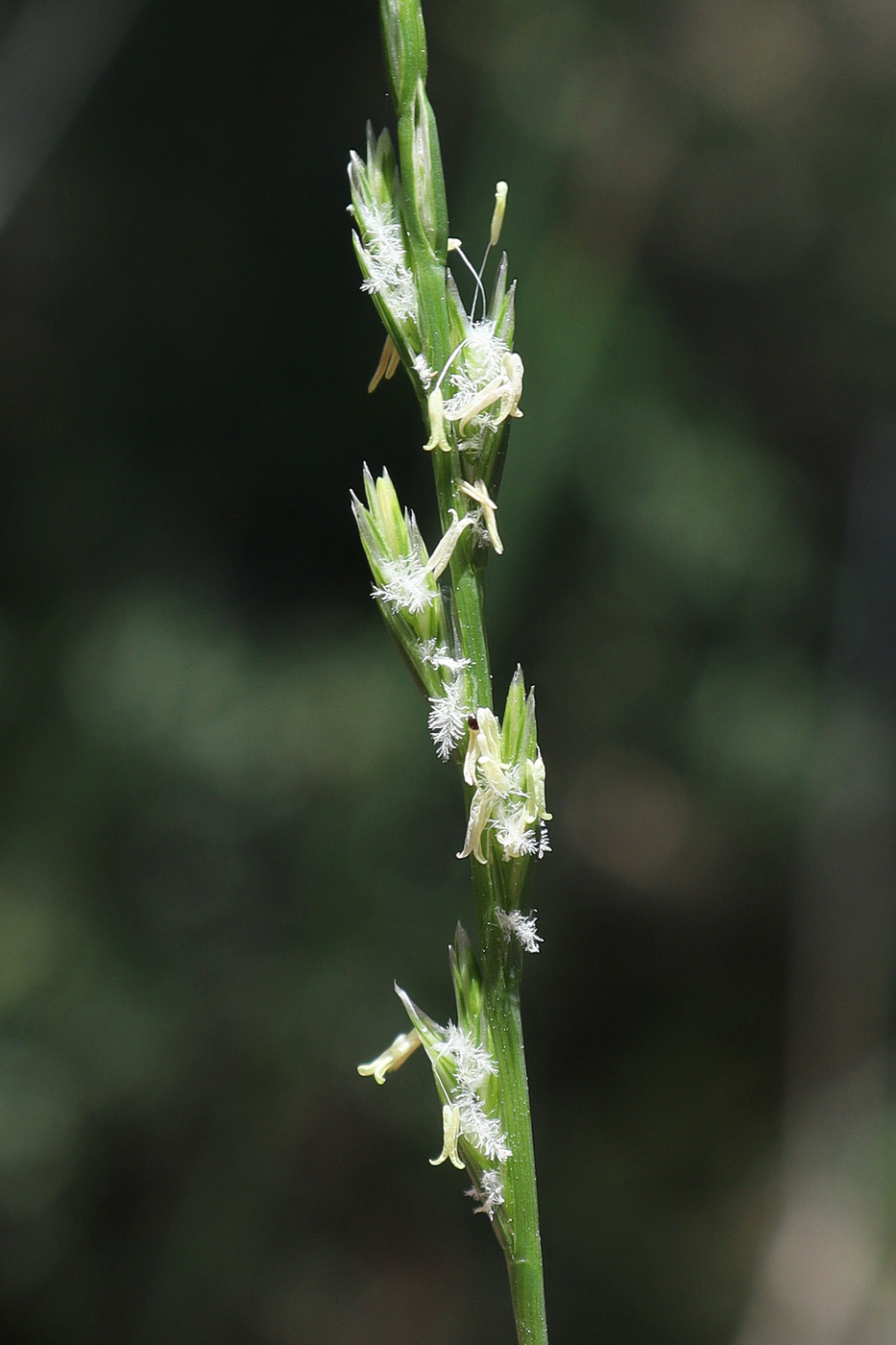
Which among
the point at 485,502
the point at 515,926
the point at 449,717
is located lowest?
the point at 515,926

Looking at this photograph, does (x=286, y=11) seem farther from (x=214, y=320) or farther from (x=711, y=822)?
(x=711, y=822)

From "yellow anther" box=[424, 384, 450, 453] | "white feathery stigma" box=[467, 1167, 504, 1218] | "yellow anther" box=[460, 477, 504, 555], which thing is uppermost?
"yellow anther" box=[424, 384, 450, 453]

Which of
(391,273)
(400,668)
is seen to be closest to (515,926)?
(391,273)

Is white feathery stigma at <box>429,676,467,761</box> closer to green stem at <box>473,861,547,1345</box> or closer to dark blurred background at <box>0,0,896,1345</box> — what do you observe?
green stem at <box>473,861,547,1345</box>

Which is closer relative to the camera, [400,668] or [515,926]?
[515,926]

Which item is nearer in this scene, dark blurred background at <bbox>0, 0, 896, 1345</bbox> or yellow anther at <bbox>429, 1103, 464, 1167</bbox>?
yellow anther at <bbox>429, 1103, 464, 1167</bbox>

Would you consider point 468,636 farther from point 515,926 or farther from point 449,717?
point 515,926

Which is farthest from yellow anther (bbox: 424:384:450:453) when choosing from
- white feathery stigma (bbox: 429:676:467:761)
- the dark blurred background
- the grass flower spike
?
the dark blurred background
